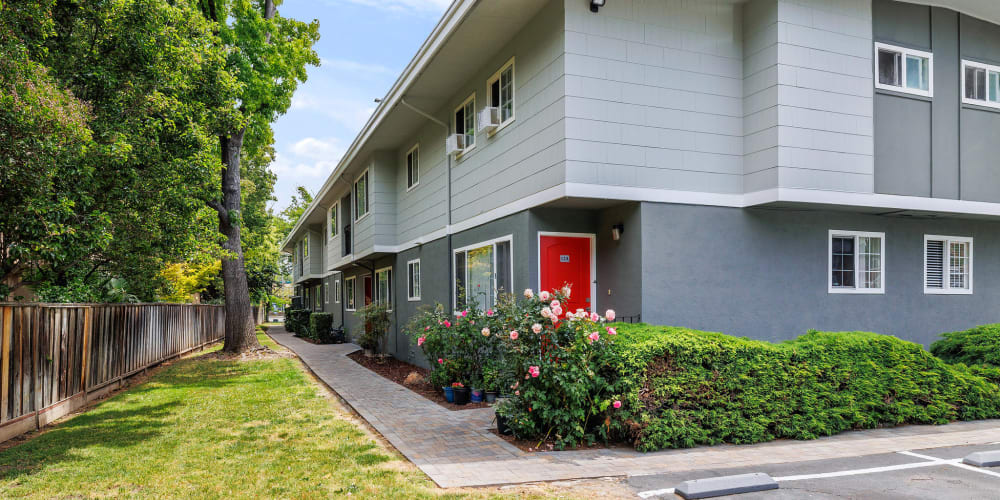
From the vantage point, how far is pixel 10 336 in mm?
7102

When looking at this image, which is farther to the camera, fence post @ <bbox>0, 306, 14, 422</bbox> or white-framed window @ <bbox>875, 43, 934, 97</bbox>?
white-framed window @ <bbox>875, 43, 934, 97</bbox>

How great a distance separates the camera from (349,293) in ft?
78.5

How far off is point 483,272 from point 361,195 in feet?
28.6

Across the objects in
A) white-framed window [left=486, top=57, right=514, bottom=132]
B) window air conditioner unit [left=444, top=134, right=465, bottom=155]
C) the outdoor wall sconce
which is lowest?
the outdoor wall sconce

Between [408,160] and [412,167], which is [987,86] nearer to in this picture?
[412,167]

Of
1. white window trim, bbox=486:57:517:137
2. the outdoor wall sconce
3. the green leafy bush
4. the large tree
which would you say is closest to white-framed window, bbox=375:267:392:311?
the large tree

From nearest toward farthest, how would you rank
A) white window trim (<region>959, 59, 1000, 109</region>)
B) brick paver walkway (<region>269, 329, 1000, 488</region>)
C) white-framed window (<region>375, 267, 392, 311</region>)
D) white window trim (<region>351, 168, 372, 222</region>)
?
brick paver walkway (<region>269, 329, 1000, 488</region>), white window trim (<region>959, 59, 1000, 109</region>), white window trim (<region>351, 168, 372, 222</region>), white-framed window (<region>375, 267, 392, 311</region>)

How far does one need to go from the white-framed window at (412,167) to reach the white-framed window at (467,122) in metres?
2.72

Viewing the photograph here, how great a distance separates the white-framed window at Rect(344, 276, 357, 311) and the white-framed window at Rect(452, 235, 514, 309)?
1173 cm

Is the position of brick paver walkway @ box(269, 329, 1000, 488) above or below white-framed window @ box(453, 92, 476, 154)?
below

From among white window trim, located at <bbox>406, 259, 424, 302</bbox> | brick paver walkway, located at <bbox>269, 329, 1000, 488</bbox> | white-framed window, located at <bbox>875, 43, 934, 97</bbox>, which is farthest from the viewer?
white window trim, located at <bbox>406, 259, 424, 302</bbox>

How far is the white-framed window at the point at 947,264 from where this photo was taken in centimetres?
1053

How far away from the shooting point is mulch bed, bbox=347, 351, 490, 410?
961cm

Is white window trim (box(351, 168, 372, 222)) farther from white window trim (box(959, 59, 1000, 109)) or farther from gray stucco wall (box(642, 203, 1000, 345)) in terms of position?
white window trim (box(959, 59, 1000, 109))
